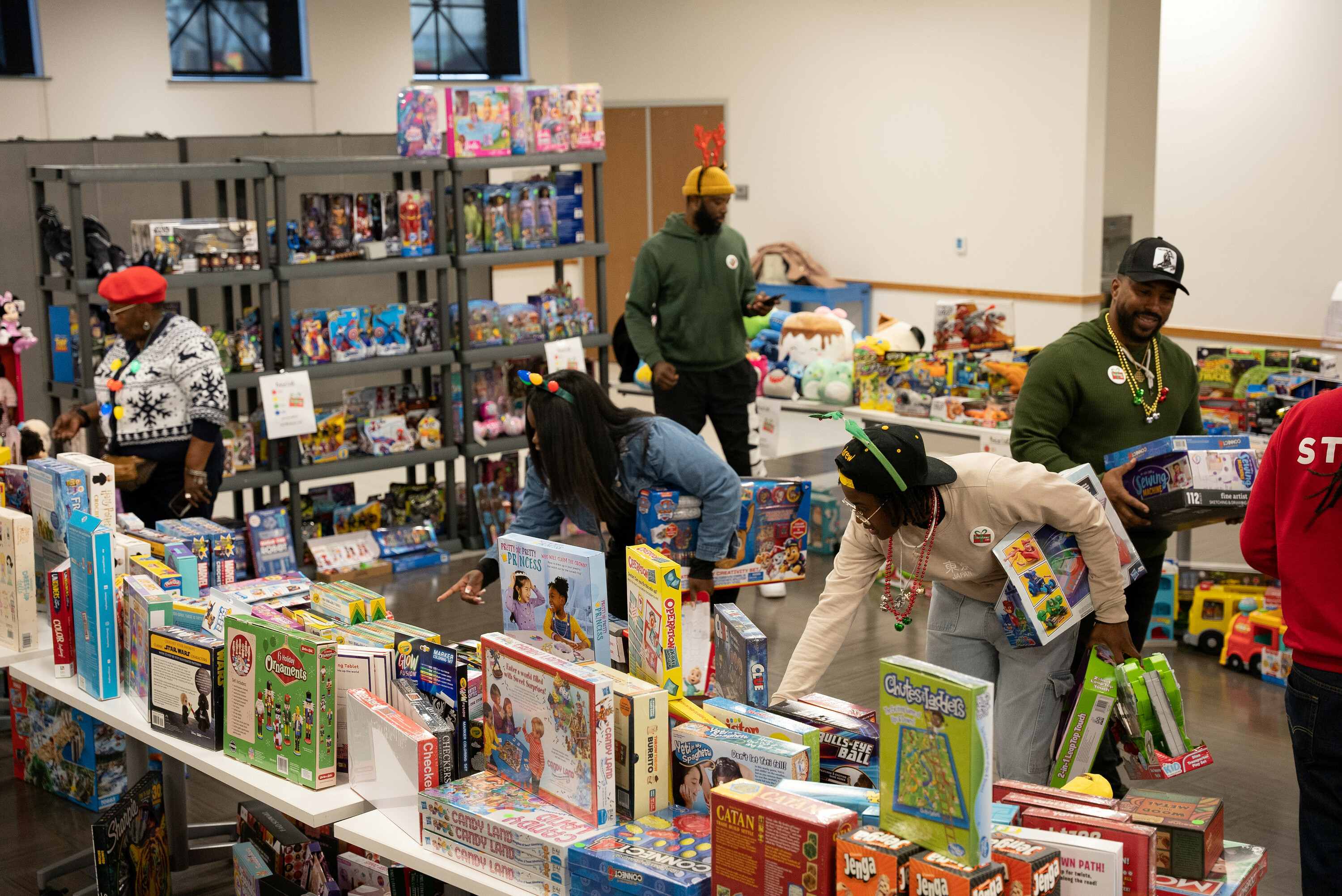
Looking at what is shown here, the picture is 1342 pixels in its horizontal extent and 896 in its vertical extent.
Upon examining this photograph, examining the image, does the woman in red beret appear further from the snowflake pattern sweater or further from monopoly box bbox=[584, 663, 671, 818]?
monopoly box bbox=[584, 663, 671, 818]

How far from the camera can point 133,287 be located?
514 centimetres

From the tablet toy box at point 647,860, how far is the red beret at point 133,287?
11.7ft

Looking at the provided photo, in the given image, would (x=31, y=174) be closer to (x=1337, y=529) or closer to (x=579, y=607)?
(x=579, y=607)

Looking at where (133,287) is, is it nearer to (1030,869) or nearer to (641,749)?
(641,749)

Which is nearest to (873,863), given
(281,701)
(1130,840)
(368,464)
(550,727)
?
(1130,840)

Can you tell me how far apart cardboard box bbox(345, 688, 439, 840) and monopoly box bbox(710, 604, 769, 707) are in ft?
2.10

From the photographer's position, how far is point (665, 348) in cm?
658

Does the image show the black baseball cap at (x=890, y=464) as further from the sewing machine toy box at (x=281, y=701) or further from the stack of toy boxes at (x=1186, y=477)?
the sewing machine toy box at (x=281, y=701)

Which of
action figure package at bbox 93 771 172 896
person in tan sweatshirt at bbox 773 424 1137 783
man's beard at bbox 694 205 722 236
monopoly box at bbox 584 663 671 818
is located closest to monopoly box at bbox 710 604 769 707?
person in tan sweatshirt at bbox 773 424 1137 783

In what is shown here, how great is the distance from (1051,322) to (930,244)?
143 centimetres

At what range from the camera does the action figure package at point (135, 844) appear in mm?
3307

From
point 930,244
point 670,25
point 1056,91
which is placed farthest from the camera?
point 670,25

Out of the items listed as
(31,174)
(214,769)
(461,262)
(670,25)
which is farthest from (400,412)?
(670,25)

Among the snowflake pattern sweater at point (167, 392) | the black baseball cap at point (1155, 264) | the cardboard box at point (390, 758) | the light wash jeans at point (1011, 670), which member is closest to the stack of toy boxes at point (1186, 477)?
the black baseball cap at point (1155, 264)
